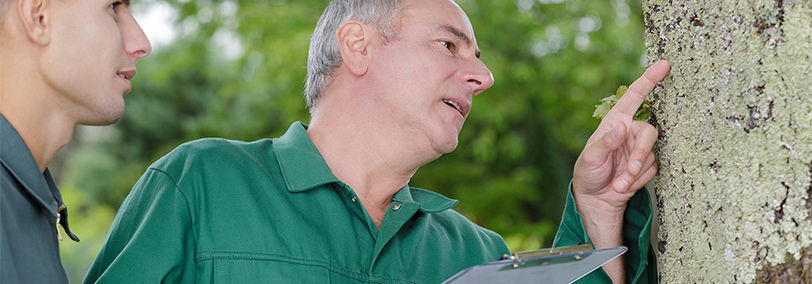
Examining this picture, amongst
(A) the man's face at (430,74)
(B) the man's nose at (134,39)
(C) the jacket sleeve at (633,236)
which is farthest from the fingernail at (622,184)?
(B) the man's nose at (134,39)

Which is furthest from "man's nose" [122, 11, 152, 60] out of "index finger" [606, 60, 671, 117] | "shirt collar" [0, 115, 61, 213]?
"index finger" [606, 60, 671, 117]

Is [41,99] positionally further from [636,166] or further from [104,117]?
[636,166]

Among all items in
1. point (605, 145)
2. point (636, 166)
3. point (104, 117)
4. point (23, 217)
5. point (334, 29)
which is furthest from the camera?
point (334, 29)

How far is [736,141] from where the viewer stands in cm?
139

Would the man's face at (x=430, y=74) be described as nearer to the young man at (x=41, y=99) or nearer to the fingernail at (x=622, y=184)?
the fingernail at (x=622, y=184)

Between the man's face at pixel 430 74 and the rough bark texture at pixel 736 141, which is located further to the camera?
the man's face at pixel 430 74

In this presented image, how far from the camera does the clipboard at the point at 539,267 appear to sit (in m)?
1.27

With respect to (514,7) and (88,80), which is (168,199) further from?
(514,7)

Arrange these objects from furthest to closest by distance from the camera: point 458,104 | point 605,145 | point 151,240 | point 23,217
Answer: point 458,104, point 605,145, point 151,240, point 23,217

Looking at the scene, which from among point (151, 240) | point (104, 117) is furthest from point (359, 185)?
point (104, 117)

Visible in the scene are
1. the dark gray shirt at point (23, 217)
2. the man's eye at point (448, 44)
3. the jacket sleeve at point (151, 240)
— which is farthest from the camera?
the man's eye at point (448, 44)

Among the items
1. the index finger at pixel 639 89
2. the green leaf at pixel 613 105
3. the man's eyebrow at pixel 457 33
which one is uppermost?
the man's eyebrow at pixel 457 33

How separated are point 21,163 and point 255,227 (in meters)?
0.62

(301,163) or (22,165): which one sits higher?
(22,165)
